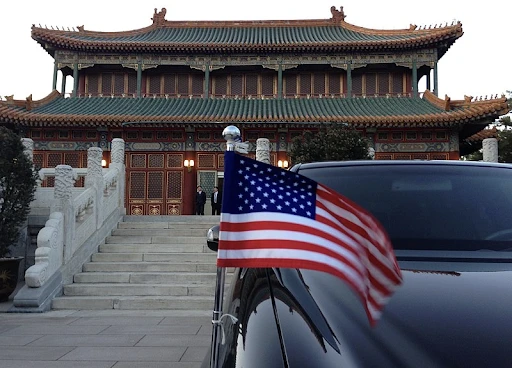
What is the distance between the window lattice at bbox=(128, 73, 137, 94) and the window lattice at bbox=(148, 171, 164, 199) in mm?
4656

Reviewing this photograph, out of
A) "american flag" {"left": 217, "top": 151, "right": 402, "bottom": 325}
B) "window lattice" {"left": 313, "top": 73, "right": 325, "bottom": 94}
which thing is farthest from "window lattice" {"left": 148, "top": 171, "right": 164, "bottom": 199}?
"american flag" {"left": 217, "top": 151, "right": 402, "bottom": 325}

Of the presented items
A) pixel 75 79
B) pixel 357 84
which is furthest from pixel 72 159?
pixel 357 84

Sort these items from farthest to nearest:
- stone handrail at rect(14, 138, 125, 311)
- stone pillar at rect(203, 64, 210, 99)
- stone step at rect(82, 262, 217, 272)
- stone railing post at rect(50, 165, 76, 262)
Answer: stone pillar at rect(203, 64, 210, 99), stone step at rect(82, 262, 217, 272), stone railing post at rect(50, 165, 76, 262), stone handrail at rect(14, 138, 125, 311)

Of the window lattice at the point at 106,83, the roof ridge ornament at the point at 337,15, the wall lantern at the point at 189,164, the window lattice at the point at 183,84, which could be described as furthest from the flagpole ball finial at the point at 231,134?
the roof ridge ornament at the point at 337,15

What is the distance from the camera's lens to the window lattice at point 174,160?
709 inches

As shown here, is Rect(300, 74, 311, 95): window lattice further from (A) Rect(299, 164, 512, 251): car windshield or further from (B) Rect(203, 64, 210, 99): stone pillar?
(A) Rect(299, 164, 512, 251): car windshield

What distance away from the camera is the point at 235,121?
16.6 m

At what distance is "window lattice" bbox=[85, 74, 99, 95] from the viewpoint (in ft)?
65.7

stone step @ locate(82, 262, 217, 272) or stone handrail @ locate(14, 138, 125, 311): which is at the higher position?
stone handrail @ locate(14, 138, 125, 311)

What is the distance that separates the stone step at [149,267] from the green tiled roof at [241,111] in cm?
906

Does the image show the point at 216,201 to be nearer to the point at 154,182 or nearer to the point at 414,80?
the point at 154,182

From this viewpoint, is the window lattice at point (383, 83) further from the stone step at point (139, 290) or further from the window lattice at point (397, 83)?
the stone step at point (139, 290)

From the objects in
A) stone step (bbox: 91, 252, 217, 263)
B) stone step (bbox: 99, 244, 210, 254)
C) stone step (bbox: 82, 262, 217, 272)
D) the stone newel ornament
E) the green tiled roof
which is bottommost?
stone step (bbox: 82, 262, 217, 272)

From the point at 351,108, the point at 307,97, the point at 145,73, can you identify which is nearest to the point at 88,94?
the point at 145,73
